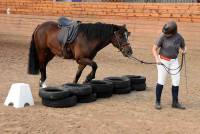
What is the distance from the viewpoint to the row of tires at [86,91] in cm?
825

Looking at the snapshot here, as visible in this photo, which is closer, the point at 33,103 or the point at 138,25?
the point at 33,103

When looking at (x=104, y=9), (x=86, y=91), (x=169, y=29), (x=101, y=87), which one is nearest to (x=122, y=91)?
(x=101, y=87)

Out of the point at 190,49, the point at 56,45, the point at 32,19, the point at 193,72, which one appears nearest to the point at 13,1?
the point at 32,19

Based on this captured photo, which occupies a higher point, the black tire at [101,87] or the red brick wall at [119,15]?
the red brick wall at [119,15]

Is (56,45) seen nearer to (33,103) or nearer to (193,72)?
A: (33,103)

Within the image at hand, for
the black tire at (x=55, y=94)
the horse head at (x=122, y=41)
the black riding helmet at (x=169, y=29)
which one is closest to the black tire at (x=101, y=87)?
the horse head at (x=122, y=41)

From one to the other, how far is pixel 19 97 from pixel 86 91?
1328 millimetres

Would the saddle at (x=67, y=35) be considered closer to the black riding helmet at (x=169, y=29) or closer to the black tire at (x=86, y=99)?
the black tire at (x=86, y=99)

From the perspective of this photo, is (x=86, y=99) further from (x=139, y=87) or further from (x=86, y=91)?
Answer: (x=139, y=87)

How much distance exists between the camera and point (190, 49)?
1603 cm

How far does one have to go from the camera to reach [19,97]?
26.9 ft

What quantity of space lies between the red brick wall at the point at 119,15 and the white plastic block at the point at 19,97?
9096mm

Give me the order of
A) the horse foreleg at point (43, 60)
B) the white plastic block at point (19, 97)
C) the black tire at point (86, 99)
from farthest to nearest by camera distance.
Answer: the horse foreleg at point (43, 60) → the black tire at point (86, 99) → the white plastic block at point (19, 97)

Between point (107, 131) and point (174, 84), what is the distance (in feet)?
7.69
